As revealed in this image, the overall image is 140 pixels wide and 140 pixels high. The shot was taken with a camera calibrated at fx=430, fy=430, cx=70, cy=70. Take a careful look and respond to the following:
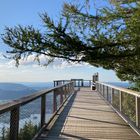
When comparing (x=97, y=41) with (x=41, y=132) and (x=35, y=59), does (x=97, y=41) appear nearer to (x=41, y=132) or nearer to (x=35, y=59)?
(x=35, y=59)

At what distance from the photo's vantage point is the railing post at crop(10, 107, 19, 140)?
7.14 m

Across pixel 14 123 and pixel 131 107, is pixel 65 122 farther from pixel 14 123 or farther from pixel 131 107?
pixel 14 123

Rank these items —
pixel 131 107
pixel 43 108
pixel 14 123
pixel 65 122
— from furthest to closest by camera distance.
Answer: pixel 65 122 → pixel 131 107 → pixel 43 108 → pixel 14 123

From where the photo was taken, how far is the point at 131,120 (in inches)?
480

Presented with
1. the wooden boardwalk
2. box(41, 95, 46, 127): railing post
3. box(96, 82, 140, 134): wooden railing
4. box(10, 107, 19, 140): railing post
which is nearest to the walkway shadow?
the wooden boardwalk

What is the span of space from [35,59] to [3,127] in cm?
976

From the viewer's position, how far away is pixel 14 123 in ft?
24.0

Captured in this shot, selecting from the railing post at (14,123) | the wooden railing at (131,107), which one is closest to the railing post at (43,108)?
the wooden railing at (131,107)

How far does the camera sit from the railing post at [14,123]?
7137 millimetres

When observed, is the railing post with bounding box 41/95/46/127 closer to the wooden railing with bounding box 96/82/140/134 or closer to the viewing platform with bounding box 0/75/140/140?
A: the viewing platform with bounding box 0/75/140/140

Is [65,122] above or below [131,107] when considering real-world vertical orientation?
below

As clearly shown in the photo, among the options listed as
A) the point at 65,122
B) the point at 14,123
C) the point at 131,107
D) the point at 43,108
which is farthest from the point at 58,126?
the point at 14,123

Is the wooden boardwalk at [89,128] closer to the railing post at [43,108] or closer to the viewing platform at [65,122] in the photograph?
the viewing platform at [65,122]

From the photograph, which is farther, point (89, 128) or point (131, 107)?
point (89, 128)
